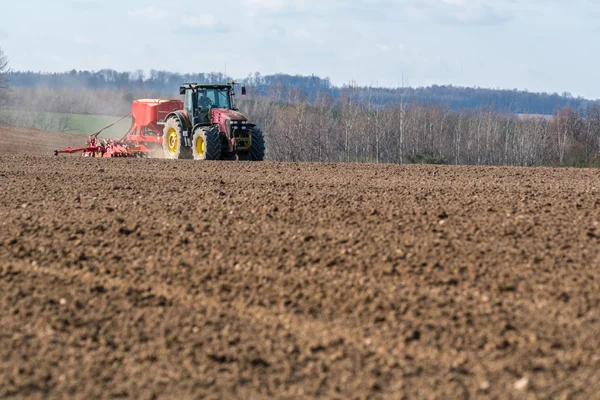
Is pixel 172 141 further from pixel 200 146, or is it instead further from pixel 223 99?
pixel 223 99

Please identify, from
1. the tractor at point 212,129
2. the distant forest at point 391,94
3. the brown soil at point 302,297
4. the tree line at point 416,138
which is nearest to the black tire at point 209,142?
the tractor at point 212,129

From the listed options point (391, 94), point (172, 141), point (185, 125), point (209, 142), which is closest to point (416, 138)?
point (172, 141)

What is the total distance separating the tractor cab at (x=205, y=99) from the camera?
21906 mm

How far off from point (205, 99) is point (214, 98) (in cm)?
24

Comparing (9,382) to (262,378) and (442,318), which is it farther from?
(442,318)

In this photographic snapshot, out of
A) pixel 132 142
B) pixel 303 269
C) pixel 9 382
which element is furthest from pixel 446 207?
pixel 132 142

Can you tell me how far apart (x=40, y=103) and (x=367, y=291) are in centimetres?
8444

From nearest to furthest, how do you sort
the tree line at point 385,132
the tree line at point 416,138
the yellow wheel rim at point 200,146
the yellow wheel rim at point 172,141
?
1. the yellow wheel rim at point 200,146
2. the yellow wheel rim at point 172,141
3. the tree line at point 416,138
4. the tree line at point 385,132

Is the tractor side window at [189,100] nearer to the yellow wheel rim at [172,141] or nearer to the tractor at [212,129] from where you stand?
the tractor at [212,129]

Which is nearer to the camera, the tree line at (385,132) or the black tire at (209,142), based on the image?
the black tire at (209,142)

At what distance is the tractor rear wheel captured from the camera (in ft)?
72.3

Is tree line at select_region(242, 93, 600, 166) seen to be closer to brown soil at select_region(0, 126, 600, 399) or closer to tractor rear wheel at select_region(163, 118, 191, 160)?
Answer: tractor rear wheel at select_region(163, 118, 191, 160)

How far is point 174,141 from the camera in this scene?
22.8m

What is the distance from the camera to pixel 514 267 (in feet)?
24.9
